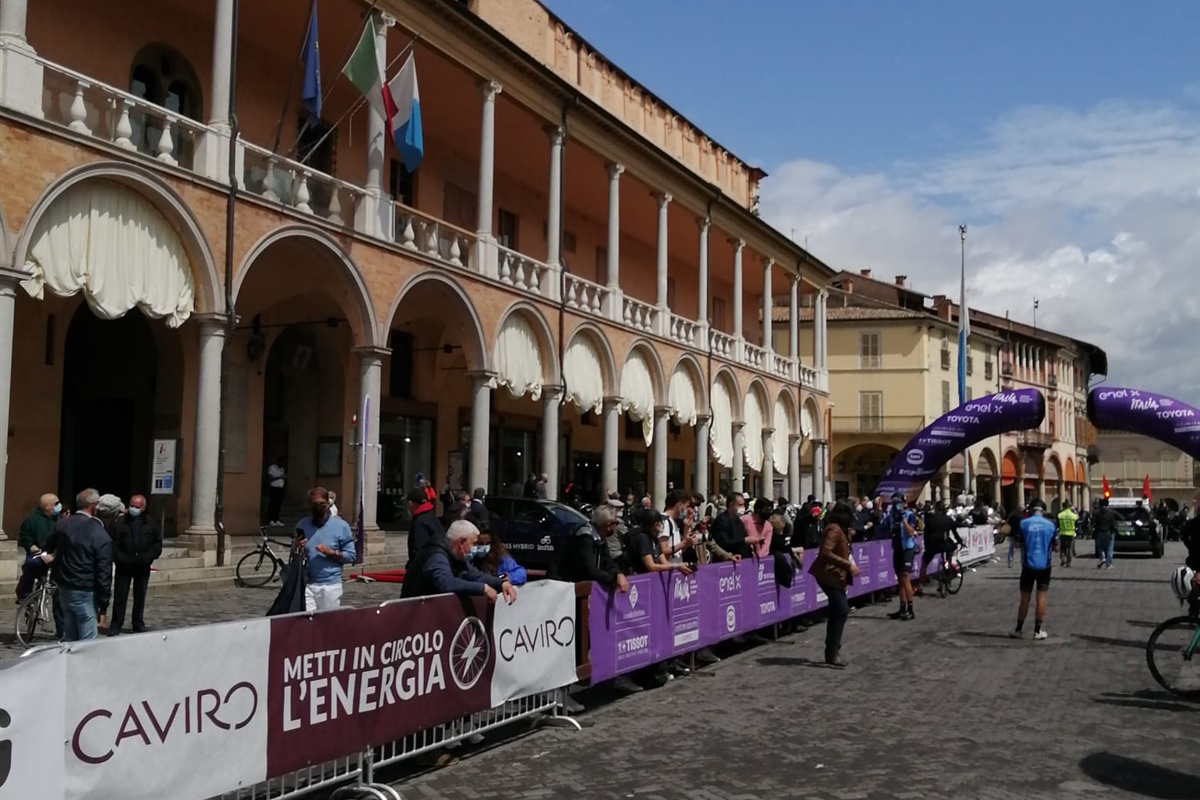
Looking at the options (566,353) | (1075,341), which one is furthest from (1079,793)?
(1075,341)

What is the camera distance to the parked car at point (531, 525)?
1970cm

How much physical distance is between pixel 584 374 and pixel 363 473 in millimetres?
8742

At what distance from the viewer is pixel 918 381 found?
59.5 metres

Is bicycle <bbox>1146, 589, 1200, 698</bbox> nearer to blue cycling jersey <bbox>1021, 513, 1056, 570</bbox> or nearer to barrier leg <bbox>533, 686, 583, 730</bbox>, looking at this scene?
blue cycling jersey <bbox>1021, 513, 1056, 570</bbox>

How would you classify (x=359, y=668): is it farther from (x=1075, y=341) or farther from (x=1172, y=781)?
(x=1075, y=341)

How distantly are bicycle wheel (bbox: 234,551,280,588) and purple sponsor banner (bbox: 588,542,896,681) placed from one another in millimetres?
7096

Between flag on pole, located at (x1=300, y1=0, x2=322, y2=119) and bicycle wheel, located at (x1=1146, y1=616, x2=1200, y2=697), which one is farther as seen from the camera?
flag on pole, located at (x1=300, y1=0, x2=322, y2=119)

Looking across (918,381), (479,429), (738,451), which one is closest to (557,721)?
(479,429)

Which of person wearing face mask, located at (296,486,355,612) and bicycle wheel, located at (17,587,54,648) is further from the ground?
person wearing face mask, located at (296,486,355,612)

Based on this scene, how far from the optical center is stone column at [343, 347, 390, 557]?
19469 mm

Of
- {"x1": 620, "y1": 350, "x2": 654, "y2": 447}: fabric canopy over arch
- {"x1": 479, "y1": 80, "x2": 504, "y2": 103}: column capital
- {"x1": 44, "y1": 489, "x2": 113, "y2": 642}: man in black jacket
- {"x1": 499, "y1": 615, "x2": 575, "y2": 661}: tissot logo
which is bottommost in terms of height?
{"x1": 499, "y1": 615, "x2": 575, "y2": 661}: tissot logo

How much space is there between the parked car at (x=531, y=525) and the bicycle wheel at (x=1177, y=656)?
10888mm

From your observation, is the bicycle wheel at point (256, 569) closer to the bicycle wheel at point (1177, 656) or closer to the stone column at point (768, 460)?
the bicycle wheel at point (1177, 656)

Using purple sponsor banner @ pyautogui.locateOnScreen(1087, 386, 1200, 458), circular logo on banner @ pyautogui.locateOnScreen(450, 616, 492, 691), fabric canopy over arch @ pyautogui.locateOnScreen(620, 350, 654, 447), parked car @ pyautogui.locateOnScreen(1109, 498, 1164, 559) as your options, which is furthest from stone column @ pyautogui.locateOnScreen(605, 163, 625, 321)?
circular logo on banner @ pyautogui.locateOnScreen(450, 616, 492, 691)
